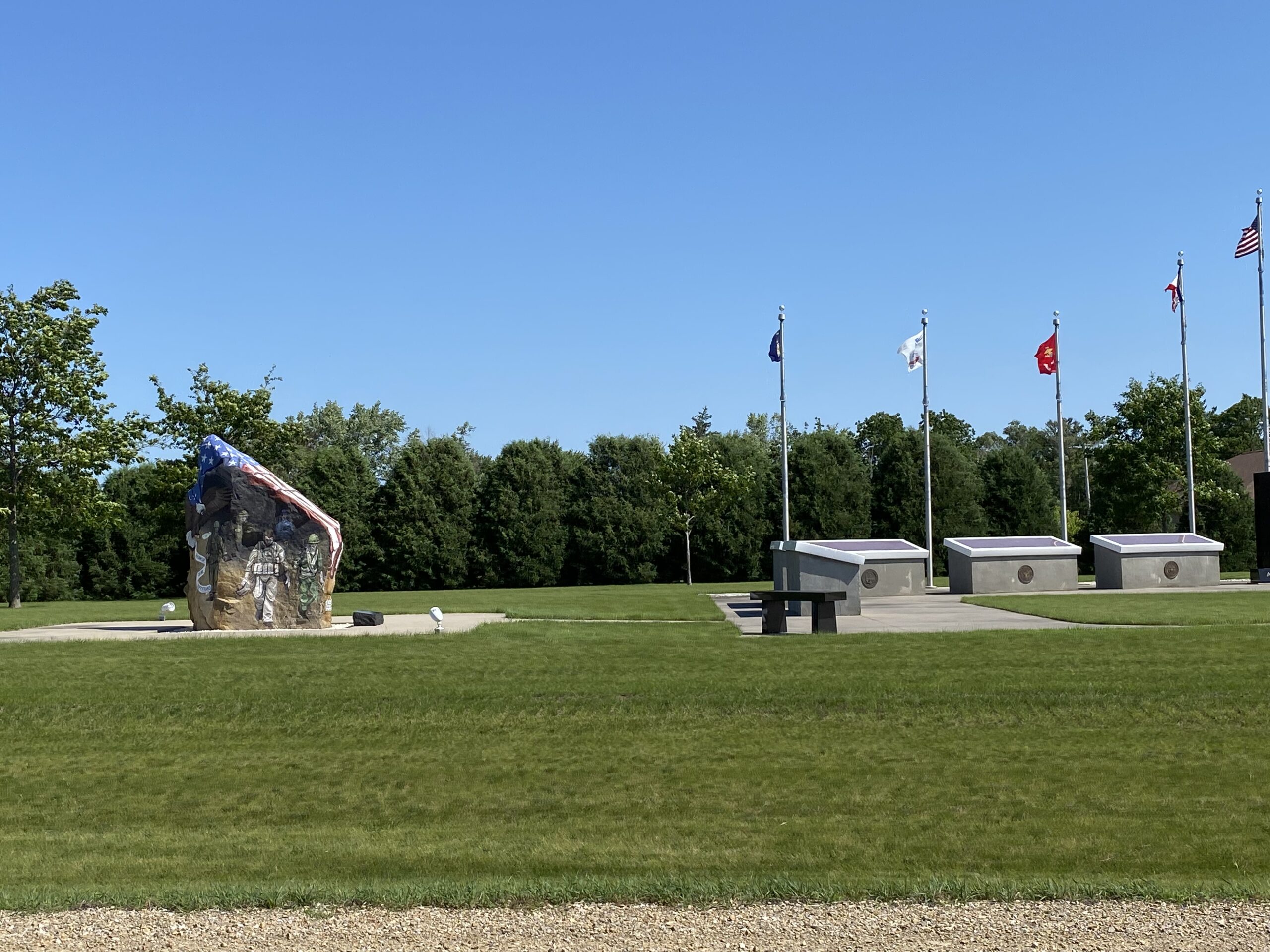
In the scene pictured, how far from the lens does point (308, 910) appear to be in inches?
242

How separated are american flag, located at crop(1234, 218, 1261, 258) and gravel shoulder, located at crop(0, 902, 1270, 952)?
105ft

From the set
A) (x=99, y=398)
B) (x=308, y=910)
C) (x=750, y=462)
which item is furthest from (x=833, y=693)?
(x=750, y=462)

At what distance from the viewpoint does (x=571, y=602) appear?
1221 inches

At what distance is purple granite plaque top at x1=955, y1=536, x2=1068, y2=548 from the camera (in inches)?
1341

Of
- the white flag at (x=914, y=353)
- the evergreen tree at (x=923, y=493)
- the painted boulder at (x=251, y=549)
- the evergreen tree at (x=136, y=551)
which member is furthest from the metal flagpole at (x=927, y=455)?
the evergreen tree at (x=136, y=551)

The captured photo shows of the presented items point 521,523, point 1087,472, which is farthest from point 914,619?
point 1087,472

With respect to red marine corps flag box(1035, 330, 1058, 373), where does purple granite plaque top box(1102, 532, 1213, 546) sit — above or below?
below

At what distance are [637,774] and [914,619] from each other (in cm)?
1420

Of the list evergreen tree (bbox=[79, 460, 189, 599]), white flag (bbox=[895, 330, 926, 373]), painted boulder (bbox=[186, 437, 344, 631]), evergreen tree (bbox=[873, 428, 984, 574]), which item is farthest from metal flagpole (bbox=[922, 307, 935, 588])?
evergreen tree (bbox=[79, 460, 189, 599])

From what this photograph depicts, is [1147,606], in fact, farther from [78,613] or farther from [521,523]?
[521,523]

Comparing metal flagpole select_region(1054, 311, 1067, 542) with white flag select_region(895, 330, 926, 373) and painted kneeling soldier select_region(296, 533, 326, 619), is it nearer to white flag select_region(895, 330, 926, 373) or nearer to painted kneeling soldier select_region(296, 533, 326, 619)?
white flag select_region(895, 330, 926, 373)

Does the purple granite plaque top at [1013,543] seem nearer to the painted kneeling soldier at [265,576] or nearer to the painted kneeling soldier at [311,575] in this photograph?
the painted kneeling soldier at [311,575]

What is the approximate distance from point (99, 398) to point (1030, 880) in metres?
34.0

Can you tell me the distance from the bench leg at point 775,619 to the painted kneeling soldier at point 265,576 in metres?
8.54
